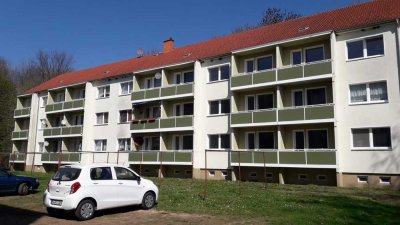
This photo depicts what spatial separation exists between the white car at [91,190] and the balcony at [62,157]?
26.9 m

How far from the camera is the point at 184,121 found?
31.0 metres

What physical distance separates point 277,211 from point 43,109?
40.3 meters

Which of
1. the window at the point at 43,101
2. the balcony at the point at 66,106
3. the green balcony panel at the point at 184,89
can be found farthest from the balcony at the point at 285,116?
the window at the point at 43,101

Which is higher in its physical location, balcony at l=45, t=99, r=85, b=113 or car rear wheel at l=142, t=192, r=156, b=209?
balcony at l=45, t=99, r=85, b=113

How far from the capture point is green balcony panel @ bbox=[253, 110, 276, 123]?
83.5ft

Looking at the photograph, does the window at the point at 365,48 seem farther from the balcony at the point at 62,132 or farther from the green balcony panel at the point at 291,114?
the balcony at the point at 62,132

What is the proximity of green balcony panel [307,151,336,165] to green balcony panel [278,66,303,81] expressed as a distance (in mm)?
5036

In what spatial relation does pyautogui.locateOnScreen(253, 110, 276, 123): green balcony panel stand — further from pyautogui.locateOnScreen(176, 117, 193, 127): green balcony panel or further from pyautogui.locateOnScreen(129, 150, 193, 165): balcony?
pyautogui.locateOnScreen(129, 150, 193, 165): balcony

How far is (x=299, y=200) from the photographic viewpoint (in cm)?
1597

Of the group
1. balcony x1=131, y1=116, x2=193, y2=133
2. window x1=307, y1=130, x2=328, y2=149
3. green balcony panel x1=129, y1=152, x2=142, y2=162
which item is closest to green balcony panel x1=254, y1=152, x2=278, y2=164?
window x1=307, y1=130, x2=328, y2=149

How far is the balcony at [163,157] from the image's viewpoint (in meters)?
30.3

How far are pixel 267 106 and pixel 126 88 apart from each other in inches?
628

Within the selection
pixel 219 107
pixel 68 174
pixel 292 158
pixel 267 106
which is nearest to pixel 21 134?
pixel 219 107

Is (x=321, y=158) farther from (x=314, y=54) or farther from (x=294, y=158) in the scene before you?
(x=314, y=54)
